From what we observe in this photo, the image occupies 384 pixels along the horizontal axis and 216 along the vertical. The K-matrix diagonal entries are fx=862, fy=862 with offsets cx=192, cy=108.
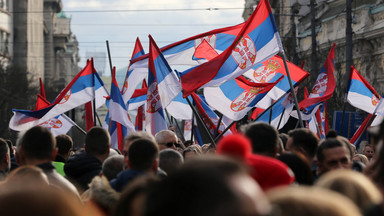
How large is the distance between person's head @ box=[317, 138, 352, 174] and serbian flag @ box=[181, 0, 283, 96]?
18.9 feet

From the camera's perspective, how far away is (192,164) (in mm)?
2176

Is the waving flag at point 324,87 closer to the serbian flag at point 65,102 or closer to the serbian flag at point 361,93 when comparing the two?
the serbian flag at point 361,93

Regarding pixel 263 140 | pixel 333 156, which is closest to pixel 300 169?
pixel 333 156

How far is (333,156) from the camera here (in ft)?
19.5

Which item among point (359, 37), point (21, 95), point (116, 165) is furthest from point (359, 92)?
point (21, 95)

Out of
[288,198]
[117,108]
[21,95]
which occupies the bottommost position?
[21,95]

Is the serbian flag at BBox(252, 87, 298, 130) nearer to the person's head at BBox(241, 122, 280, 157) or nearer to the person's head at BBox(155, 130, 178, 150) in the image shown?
the person's head at BBox(155, 130, 178, 150)

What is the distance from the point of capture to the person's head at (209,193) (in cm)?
200

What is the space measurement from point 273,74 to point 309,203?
1272 centimetres

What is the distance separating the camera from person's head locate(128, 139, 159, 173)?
547 centimetres

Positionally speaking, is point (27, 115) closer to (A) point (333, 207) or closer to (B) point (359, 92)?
(B) point (359, 92)

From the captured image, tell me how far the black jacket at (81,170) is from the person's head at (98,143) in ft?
0.31

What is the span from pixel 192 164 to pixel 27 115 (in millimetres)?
13371

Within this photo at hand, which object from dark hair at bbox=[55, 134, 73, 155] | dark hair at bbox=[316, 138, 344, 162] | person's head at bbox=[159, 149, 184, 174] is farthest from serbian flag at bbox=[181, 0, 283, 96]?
dark hair at bbox=[316, 138, 344, 162]
